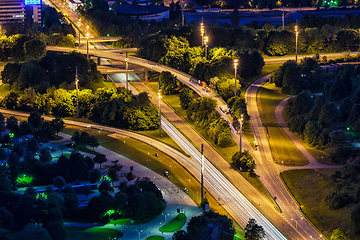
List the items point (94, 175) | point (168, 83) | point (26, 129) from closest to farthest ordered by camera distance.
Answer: point (94, 175) → point (26, 129) → point (168, 83)

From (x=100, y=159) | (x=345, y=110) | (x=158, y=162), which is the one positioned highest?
(x=345, y=110)

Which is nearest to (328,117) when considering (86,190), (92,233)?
(86,190)

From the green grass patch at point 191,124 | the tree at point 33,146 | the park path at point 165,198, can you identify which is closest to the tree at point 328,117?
the green grass patch at point 191,124

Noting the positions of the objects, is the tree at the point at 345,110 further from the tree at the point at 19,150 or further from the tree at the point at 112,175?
the tree at the point at 19,150

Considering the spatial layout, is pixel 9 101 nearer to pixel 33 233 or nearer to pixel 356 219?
pixel 33 233

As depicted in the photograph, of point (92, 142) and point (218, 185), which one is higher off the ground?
point (92, 142)

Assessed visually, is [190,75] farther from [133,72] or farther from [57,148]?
[57,148]

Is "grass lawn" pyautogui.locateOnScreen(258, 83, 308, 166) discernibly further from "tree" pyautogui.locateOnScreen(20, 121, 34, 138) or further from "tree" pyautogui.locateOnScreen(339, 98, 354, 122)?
"tree" pyautogui.locateOnScreen(20, 121, 34, 138)
